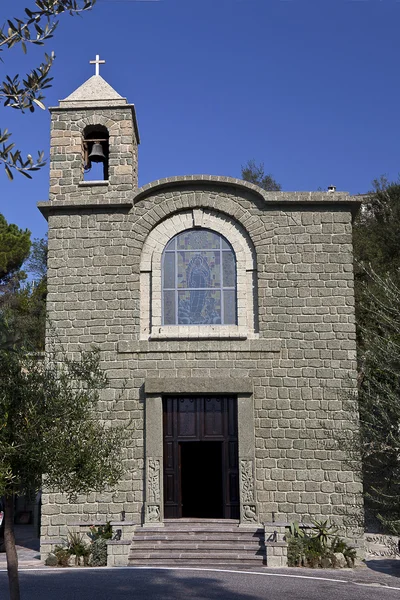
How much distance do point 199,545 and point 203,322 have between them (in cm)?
467

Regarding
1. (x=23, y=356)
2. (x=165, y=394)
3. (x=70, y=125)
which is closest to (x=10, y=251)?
(x=70, y=125)

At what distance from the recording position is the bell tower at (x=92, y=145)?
51.9 ft

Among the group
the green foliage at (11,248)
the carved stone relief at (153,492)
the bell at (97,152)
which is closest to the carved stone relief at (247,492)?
the carved stone relief at (153,492)

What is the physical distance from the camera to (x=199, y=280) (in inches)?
607

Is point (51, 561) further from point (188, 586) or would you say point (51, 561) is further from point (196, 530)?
point (188, 586)

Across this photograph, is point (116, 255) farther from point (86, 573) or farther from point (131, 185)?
point (86, 573)

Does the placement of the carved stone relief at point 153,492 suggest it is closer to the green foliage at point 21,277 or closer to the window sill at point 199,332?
the window sill at point 199,332

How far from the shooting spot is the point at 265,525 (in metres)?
13.4

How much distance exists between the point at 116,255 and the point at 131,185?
169 centimetres

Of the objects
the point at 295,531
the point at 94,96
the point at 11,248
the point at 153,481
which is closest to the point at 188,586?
the point at 295,531

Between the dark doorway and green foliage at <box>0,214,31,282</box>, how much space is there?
18.6 m

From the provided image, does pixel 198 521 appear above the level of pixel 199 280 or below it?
below

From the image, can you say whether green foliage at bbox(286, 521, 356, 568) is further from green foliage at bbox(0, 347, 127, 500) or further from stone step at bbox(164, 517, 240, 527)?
green foliage at bbox(0, 347, 127, 500)

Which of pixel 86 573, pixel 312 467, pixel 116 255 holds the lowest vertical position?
pixel 86 573
